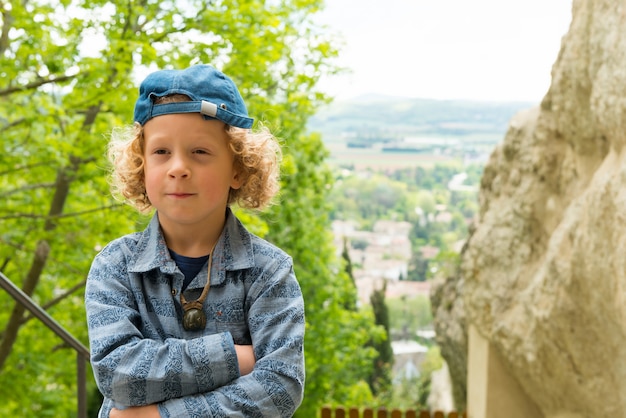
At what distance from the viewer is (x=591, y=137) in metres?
4.59

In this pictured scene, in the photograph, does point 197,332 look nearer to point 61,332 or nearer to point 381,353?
point 61,332

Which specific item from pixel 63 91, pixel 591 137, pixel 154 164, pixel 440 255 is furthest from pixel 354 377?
pixel 154 164

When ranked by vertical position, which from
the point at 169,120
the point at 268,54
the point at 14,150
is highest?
the point at 268,54

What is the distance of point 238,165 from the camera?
5.14 ft

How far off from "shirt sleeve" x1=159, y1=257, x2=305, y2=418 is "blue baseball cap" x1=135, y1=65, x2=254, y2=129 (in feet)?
1.05

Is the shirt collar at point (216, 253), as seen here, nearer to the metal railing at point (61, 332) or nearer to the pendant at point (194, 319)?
the pendant at point (194, 319)

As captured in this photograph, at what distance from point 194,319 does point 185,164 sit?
0.93 ft

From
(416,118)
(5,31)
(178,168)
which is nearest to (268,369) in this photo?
(178,168)

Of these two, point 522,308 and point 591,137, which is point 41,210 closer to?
point 522,308

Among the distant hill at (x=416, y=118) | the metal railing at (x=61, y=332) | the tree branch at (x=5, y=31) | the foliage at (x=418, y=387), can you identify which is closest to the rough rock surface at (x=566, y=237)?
the metal railing at (x=61, y=332)

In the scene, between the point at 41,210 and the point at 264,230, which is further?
the point at 41,210

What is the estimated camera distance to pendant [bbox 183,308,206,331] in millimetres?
1434

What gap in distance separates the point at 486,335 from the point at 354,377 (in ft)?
26.1

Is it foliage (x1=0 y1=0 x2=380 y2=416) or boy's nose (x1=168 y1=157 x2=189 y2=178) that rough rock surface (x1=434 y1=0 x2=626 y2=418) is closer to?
foliage (x1=0 y1=0 x2=380 y2=416)
